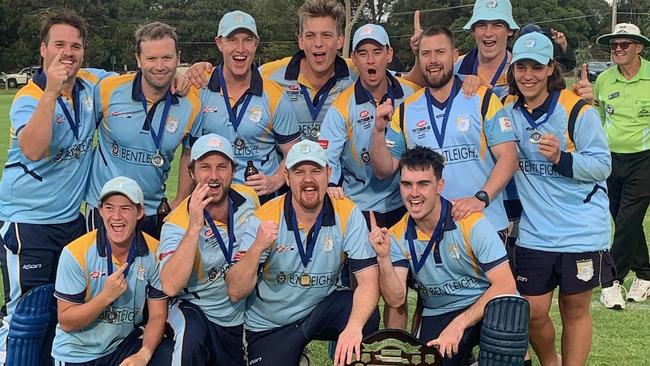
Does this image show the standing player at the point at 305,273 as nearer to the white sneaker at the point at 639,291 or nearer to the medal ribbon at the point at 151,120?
the medal ribbon at the point at 151,120

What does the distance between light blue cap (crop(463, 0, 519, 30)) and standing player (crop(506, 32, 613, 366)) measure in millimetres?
556

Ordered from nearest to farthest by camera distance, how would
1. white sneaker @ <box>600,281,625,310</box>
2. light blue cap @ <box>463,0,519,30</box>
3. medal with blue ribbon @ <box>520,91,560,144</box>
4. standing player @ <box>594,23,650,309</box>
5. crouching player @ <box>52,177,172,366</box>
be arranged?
1. crouching player @ <box>52,177,172,366</box>
2. medal with blue ribbon @ <box>520,91,560,144</box>
3. light blue cap @ <box>463,0,519,30</box>
4. white sneaker @ <box>600,281,625,310</box>
5. standing player @ <box>594,23,650,309</box>

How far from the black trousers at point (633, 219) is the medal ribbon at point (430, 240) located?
3260 mm

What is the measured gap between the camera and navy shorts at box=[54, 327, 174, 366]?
423 centimetres

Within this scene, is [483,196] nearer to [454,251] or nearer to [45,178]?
[454,251]

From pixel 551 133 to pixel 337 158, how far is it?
4.72ft

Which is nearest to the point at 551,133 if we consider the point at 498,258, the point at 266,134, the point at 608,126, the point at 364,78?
the point at 498,258

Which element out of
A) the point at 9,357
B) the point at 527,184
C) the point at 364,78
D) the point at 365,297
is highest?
the point at 364,78

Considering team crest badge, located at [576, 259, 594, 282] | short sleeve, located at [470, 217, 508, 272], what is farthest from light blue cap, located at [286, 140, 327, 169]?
team crest badge, located at [576, 259, 594, 282]

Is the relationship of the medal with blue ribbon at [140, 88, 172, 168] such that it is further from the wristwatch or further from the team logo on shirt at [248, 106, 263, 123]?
the wristwatch

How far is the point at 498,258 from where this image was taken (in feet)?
13.7

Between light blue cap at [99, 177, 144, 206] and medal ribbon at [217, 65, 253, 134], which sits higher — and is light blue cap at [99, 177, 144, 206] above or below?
below

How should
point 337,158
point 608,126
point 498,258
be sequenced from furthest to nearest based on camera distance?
point 608,126
point 337,158
point 498,258

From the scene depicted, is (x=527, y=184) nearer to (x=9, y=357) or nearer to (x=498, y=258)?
(x=498, y=258)
